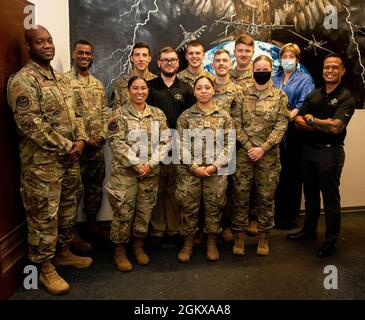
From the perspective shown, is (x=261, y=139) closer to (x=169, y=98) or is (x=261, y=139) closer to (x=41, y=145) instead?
(x=169, y=98)

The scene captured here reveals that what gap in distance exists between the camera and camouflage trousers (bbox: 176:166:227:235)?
2.62m

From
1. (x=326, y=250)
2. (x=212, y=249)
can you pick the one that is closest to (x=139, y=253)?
(x=212, y=249)

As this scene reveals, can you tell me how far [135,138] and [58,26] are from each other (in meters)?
1.49

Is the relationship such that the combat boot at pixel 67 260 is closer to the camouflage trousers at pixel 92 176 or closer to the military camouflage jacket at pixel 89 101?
the camouflage trousers at pixel 92 176

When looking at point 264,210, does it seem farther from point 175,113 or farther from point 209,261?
point 175,113

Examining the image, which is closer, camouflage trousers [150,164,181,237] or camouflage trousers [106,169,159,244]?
camouflage trousers [106,169,159,244]

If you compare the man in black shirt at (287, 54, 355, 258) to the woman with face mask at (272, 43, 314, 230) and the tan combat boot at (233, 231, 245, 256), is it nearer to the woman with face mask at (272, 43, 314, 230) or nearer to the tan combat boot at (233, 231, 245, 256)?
the woman with face mask at (272, 43, 314, 230)

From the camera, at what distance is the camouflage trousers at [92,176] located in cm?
301

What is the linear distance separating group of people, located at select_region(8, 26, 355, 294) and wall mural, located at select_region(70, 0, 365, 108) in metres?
0.52

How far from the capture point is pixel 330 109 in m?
2.72

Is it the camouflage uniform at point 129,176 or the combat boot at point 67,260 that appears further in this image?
the combat boot at point 67,260

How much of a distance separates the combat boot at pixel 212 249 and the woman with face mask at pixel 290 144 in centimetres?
103

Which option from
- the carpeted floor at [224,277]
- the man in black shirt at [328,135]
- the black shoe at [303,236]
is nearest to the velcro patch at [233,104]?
the man in black shirt at [328,135]

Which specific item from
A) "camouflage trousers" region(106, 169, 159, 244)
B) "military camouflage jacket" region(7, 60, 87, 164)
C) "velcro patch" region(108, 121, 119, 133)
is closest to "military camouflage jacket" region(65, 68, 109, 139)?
"velcro patch" region(108, 121, 119, 133)
